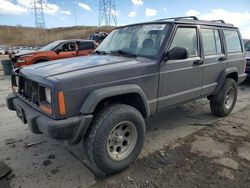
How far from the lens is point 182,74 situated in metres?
3.87

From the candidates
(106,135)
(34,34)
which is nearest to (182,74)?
(106,135)

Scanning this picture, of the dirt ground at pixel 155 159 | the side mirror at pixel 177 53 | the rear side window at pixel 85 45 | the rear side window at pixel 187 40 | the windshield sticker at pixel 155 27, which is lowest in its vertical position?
the dirt ground at pixel 155 159

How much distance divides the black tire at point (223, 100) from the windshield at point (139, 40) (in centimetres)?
203

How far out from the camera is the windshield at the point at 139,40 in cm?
363

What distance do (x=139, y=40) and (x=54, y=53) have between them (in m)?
6.78

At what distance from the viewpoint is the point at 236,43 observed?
5.34m

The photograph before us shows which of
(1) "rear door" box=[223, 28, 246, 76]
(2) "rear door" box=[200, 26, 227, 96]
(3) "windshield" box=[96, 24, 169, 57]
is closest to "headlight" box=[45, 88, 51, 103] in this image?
(3) "windshield" box=[96, 24, 169, 57]

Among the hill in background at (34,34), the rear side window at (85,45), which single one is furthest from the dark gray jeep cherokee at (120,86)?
the hill in background at (34,34)

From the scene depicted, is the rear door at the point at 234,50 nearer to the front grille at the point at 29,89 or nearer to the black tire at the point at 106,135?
the black tire at the point at 106,135

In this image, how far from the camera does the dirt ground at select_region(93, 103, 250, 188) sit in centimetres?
291

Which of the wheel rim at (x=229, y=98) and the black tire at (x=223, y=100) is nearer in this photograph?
the black tire at (x=223, y=100)

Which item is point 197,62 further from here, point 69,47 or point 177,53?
point 69,47

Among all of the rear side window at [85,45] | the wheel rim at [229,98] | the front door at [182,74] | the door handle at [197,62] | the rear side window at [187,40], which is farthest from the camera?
the rear side window at [85,45]

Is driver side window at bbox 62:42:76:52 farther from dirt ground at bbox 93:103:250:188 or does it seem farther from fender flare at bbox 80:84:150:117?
fender flare at bbox 80:84:150:117
